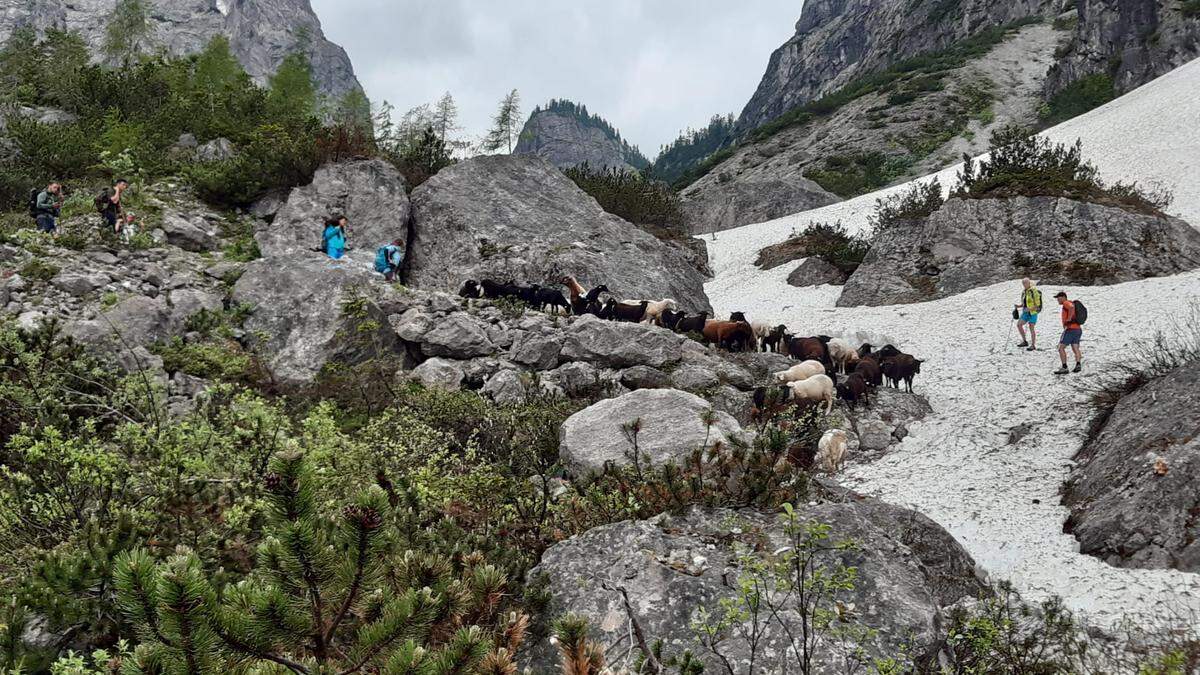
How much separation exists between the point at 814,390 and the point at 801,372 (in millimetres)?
803

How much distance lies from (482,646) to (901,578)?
3629 millimetres


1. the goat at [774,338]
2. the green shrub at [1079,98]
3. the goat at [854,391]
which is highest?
the green shrub at [1079,98]

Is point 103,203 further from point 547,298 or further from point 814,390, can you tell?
point 814,390

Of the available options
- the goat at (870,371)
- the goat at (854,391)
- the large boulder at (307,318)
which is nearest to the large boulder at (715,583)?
the goat at (854,391)

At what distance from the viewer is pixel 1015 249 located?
18766 mm

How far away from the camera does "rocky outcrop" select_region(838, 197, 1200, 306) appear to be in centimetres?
1703

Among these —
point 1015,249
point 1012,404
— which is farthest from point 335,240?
point 1015,249

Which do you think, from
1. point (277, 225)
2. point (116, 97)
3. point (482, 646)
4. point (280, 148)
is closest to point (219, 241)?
point (277, 225)

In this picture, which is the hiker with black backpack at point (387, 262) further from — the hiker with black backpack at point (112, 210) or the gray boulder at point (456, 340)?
the hiker with black backpack at point (112, 210)

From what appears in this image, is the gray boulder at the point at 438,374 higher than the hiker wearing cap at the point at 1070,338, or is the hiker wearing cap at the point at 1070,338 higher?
the gray boulder at the point at 438,374

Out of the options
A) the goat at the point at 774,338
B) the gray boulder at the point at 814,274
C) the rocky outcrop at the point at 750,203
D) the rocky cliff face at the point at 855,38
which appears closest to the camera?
the goat at the point at 774,338

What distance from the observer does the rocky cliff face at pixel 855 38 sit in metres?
74.4

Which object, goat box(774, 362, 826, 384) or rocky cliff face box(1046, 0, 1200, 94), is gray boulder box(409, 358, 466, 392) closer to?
goat box(774, 362, 826, 384)

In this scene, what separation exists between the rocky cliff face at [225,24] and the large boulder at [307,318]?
106 m
